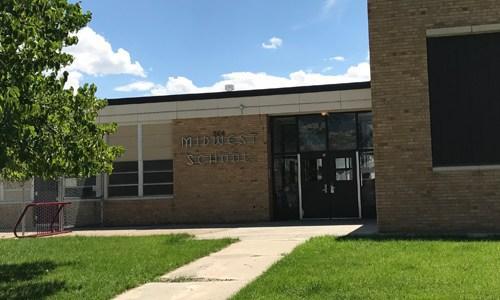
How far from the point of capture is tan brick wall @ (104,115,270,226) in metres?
20.0

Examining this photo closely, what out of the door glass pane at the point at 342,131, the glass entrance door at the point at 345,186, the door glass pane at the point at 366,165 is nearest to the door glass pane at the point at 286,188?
the glass entrance door at the point at 345,186

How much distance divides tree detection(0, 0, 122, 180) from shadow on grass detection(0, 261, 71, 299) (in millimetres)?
1668

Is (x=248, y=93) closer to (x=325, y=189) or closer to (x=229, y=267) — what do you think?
(x=325, y=189)

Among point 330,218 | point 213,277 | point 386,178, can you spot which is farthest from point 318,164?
point 213,277

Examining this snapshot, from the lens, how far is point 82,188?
2167 cm

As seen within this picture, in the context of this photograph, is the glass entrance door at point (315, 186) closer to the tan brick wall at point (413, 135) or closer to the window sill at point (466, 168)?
the tan brick wall at point (413, 135)

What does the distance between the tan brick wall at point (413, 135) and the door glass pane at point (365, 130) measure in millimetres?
6292

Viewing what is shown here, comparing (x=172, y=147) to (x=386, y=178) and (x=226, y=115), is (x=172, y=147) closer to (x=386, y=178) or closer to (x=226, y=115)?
(x=226, y=115)

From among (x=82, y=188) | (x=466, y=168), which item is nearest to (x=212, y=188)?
(x=82, y=188)

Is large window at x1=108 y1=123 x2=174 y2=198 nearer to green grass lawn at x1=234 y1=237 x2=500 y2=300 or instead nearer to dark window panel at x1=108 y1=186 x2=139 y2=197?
dark window panel at x1=108 y1=186 x2=139 y2=197

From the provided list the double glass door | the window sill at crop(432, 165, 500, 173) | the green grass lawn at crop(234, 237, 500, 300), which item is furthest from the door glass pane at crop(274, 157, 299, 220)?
the green grass lawn at crop(234, 237, 500, 300)

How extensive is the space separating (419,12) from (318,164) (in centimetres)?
777

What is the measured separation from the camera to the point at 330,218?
65.1 ft

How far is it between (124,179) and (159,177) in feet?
4.50
